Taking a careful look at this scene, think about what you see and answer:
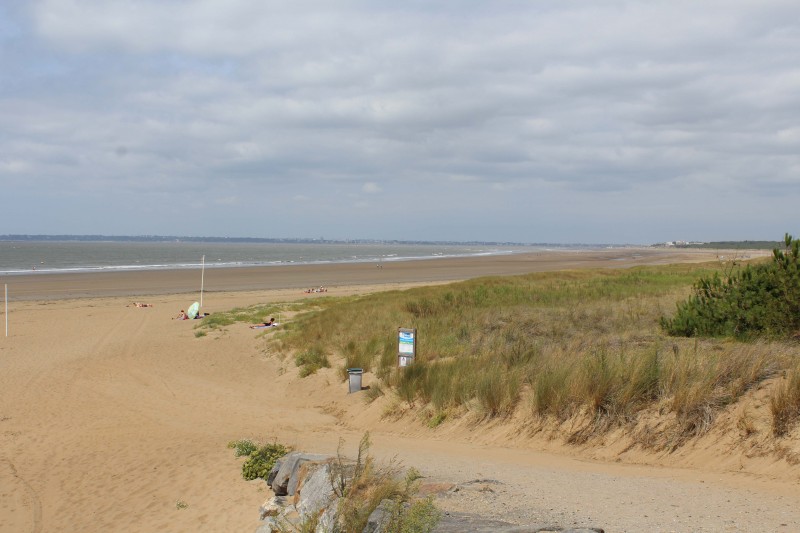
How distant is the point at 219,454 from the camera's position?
9211 mm

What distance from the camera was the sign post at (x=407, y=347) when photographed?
11914 millimetres

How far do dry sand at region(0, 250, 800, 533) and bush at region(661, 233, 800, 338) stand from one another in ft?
17.0

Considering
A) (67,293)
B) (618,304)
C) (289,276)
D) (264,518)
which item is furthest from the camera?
(289,276)

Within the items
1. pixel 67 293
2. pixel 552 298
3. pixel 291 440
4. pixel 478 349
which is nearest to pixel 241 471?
pixel 291 440

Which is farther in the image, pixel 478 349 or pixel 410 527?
pixel 478 349

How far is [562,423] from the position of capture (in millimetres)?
8297

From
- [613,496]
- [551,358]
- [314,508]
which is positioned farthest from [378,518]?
[551,358]

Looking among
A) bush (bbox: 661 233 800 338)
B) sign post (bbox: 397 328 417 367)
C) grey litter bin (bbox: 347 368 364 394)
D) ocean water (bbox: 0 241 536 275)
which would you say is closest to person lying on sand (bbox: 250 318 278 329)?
ocean water (bbox: 0 241 536 275)

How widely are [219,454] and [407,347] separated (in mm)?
4062

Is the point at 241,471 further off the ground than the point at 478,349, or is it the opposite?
A: the point at 478,349

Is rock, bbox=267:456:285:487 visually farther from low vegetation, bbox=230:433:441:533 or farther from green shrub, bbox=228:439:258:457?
low vegetation, bbox=230:433:441:533

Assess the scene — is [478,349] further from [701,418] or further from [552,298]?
[552,298]

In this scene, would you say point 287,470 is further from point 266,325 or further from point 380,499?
point 266,325

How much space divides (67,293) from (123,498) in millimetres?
34440
